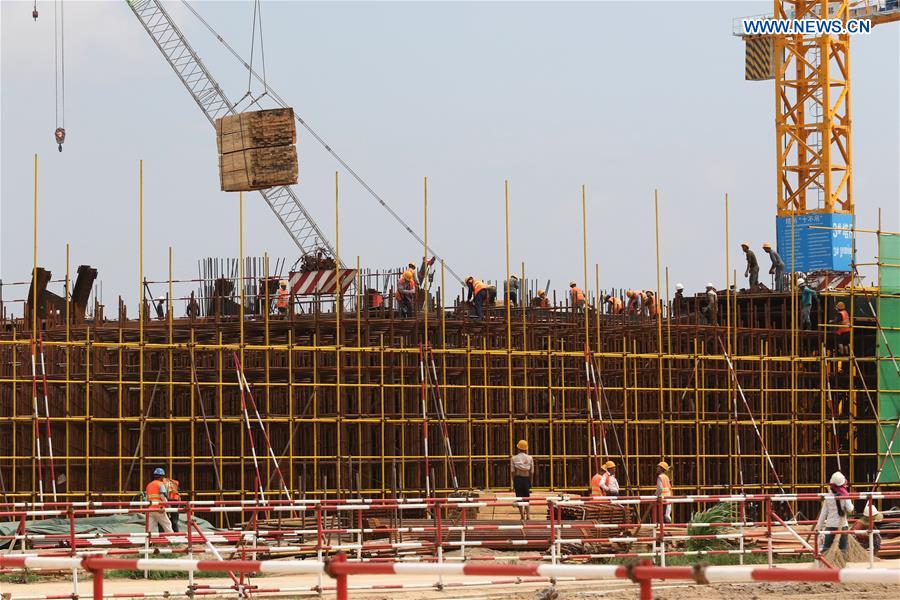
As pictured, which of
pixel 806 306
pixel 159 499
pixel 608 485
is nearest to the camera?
pixel 159 499

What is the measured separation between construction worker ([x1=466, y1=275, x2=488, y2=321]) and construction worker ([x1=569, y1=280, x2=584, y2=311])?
5.66ft

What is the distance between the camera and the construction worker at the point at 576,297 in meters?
31.5

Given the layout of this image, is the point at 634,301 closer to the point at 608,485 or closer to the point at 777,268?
the point at 777,268

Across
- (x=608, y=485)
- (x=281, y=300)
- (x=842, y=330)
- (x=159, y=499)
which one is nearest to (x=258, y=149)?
(x=281, y=300)

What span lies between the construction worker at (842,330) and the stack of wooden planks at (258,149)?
11.5 metres

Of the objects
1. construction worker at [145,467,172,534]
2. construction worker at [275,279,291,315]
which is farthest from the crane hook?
construction worker at [145,467,172,534]

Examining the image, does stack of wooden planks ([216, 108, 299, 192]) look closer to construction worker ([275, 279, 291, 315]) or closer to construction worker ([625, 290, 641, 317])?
construction worker ([275, 279, 291, 315])

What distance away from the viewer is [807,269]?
148ft

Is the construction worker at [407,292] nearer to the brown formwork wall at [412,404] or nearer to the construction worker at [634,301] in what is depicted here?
the brown formwork wall at [412,404]

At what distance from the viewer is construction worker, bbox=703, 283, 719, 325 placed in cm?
3256

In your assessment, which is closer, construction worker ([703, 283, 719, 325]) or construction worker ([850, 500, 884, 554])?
construction worker ([850, 500, 884, 554])

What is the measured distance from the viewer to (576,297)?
32.7m

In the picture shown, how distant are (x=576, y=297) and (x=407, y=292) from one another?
4085mm

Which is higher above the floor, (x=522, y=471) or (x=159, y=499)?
(x=522, y=471)
